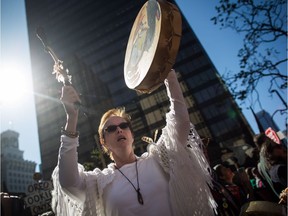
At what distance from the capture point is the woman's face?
2.32 metres

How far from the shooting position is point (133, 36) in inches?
106

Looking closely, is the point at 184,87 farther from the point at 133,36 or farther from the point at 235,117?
the point at 133,36

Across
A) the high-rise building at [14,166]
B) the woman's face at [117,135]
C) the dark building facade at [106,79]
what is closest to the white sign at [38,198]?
the woman's face at [117,135]

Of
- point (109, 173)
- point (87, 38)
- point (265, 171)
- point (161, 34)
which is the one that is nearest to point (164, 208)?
point (109, 173)

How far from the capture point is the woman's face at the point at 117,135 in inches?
91.4

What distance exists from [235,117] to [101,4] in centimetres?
4511

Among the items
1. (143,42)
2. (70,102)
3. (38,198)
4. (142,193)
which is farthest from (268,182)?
(38,198)

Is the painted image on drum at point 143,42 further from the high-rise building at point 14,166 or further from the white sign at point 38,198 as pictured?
the high-rise building at point 14,166

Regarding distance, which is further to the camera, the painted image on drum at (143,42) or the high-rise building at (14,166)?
the high-rise building at (14,166)

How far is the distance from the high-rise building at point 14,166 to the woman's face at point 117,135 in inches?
5567

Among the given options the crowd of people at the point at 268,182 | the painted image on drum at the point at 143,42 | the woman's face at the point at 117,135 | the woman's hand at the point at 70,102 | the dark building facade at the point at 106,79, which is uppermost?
the dark building facade at the point at 106,79

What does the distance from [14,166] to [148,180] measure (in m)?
161

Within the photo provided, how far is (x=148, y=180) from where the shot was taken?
2053 millimetres

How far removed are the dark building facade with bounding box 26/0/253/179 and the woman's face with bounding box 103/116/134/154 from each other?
122 ft
